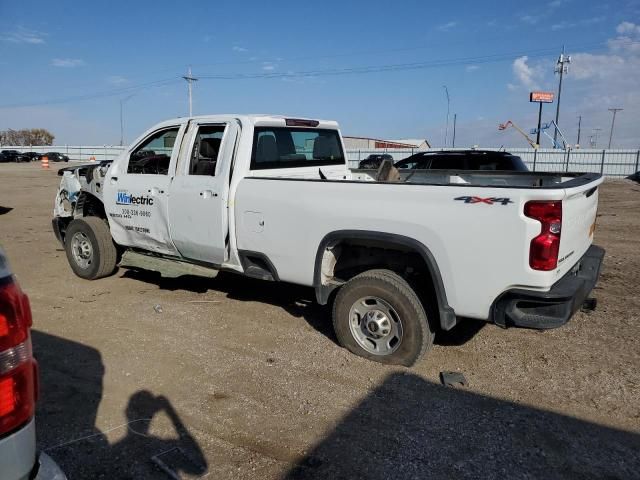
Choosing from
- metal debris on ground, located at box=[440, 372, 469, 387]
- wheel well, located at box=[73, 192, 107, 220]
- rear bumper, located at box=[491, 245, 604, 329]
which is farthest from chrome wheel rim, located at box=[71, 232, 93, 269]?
rear bumper, located at box=[491, 245, 604, 329]

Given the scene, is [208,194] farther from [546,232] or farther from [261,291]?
[546,232]

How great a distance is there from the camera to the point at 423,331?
4.09m

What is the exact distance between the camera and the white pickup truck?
3.53 meters

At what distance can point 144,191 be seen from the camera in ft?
19.0

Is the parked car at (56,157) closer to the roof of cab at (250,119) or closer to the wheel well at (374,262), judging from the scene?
the roof of cab at (250,119)

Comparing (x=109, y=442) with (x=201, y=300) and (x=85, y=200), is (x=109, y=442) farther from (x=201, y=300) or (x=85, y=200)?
(x=85, y=200)

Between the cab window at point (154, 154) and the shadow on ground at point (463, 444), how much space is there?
3641 millimetres

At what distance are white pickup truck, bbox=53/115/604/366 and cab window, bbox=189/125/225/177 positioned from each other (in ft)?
0.05

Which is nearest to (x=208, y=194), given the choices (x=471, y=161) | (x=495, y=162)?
(x=471, y=161)

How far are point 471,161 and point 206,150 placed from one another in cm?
684

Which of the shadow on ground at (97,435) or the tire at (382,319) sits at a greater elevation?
the tire at (382,319)

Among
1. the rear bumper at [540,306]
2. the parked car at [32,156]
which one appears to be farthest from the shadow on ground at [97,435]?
the parked car at [32,156]

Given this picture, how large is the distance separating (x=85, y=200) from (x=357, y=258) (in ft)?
14.1

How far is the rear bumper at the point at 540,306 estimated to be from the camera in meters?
3.50
